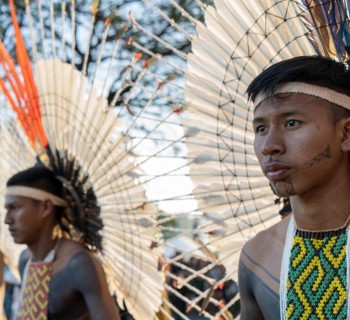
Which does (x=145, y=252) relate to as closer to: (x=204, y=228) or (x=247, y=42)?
(x=204, y=228)

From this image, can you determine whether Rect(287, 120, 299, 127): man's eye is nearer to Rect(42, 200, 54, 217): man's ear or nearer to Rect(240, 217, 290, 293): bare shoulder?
Rect(240, 217, 290, 293): bare shoulder

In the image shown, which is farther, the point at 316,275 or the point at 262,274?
the point at 262,274

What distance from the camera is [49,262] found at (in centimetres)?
492

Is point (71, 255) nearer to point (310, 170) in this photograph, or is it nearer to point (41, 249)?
point (41, 249)

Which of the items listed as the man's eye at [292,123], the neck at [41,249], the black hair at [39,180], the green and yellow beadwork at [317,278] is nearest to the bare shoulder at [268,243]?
the green and yellow beadwork at [317,278]

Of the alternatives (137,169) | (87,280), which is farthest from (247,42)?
(87,280)

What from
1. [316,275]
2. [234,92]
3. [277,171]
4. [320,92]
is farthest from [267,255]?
[234,92]

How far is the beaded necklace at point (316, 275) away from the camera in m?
2.67

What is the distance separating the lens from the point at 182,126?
3900mm

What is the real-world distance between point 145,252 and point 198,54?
143cm

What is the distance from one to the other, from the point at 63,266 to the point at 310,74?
7.97 ft

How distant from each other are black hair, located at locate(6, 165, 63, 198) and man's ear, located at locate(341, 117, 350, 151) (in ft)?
8.74

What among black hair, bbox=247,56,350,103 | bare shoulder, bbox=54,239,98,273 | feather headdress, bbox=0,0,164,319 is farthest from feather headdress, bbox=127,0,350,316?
bare shoulder, bbox=54,239,98,273

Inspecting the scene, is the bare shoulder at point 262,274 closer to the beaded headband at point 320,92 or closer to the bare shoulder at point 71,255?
the beaded headband at point 320,92
